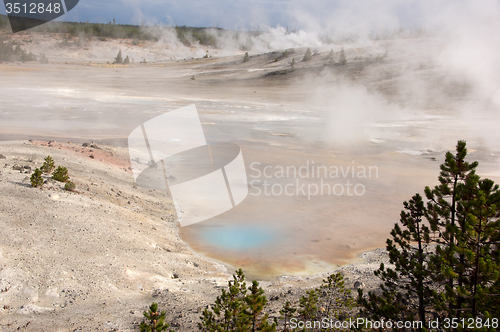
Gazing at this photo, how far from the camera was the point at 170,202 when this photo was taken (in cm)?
873

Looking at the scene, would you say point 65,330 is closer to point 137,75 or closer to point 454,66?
point 454,66

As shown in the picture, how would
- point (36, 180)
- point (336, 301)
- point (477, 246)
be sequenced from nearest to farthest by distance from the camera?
point (477, 246) → point (336, 301) → point (36, 180)

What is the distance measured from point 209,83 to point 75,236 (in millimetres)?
30073

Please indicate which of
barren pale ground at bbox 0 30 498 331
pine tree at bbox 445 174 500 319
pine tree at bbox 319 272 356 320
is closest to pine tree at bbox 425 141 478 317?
pine tree at bbox 445 174 500 319

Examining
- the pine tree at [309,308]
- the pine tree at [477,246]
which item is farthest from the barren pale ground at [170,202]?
the pine tree at [477,246]

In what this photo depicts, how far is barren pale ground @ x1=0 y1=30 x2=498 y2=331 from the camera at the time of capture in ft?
14.7

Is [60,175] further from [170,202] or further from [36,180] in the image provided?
[170,202]

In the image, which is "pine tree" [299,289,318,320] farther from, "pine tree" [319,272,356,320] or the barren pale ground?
the barren pale ground

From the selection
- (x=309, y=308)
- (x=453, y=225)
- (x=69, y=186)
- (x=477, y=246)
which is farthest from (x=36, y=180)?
(x=477, y=246)

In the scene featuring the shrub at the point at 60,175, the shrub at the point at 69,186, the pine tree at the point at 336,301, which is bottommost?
the pine tree at the point at 336,301

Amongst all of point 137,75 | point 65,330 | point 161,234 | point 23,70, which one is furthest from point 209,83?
point 65,330

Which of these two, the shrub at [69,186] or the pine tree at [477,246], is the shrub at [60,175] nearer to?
the shrub at [69,186]

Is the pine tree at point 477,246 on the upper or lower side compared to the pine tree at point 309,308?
upper

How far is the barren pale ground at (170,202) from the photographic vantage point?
14.7 feet
